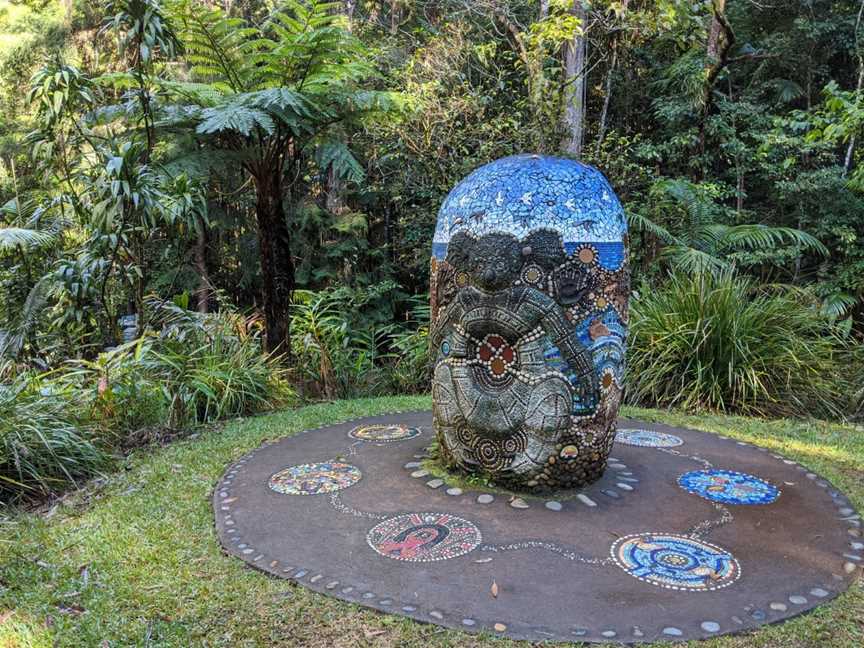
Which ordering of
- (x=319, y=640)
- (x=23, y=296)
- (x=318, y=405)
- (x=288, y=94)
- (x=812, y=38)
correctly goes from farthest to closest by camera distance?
(x=812, y=38) < (x=23, y=296) < (x=318, y=405) < (x=288, y=94) < (x=319, y=640)

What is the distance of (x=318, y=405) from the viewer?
6.38 m

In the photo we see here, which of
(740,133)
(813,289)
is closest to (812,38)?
(740,133)

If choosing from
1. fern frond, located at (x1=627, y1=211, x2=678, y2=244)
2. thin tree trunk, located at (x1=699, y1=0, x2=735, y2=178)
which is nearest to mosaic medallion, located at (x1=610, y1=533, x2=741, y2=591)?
fern frond, located at (x1=627, y1=211, x2=678, y2=244)

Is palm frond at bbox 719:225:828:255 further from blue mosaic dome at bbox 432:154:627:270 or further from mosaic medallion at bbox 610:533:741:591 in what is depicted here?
mosaic medallion at bbox 610:533:741:591

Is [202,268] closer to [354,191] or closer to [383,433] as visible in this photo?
[354,191]

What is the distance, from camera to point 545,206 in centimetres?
350

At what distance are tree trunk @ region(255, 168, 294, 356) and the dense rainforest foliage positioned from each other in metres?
0.02

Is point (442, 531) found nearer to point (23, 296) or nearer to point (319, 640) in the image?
point (319, 640)

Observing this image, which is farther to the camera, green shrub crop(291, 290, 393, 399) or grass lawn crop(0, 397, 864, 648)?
green shrub crop(291, 290, 393, 399)

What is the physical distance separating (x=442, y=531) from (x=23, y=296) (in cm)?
667

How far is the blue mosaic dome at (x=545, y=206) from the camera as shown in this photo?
11.4ft

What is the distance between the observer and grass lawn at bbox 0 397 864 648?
232 centimetres

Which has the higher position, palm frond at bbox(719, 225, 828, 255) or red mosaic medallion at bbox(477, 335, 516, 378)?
palm frond at bbox(719, 225, 828, 255)

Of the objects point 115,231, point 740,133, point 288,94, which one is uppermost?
point 740,133
